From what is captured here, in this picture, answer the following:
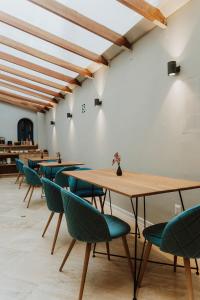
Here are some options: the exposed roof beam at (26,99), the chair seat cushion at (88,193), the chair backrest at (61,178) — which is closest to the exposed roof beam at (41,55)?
the chair backrest at (61,178)

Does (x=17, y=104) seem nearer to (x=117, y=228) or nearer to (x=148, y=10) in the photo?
(x=148, y=10)

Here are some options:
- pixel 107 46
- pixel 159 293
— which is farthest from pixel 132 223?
pixel 107 46

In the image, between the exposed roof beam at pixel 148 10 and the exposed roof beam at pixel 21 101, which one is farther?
the exposed roof beam at pixel 21 101

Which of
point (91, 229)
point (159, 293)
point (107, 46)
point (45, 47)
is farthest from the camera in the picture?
point (45, 47)

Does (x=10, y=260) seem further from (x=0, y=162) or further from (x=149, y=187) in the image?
(x=0, y=162)

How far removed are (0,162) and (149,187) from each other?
8.52 meters

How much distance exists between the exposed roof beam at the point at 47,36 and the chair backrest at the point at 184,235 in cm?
361

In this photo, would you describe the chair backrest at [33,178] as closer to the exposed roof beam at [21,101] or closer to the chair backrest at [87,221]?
the chair backrest at [87,221]

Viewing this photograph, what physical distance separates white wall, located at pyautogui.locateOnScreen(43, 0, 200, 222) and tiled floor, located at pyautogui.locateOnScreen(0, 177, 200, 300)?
954 mm

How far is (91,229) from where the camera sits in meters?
1.92

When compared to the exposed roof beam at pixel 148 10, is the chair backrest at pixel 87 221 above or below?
below

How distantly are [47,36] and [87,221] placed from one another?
3400mm

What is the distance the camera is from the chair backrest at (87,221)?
6.20 feet

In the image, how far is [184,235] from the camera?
1.67m
